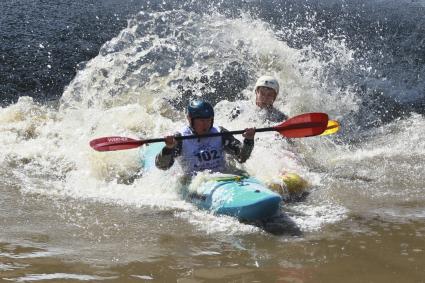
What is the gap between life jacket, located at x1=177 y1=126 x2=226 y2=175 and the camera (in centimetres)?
597

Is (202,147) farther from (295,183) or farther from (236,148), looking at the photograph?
(295,183)

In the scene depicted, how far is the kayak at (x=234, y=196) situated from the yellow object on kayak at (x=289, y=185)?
40cm

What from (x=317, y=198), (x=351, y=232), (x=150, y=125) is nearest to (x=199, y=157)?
(x=317, y=198)

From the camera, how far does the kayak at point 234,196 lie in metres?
4.84

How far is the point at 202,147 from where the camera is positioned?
600 cm

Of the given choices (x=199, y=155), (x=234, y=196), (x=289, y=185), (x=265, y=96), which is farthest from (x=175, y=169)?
(x=265, y=96)

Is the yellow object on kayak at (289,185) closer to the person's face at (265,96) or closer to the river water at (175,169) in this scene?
the river water at (175,169)

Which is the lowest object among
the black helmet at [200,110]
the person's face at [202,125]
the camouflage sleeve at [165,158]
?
the camouflage sleeve at [165,158]

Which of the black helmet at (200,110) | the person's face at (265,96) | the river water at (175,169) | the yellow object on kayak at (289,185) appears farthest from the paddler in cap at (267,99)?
the black helmet at (200,110)

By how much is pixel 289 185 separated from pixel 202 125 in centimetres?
123

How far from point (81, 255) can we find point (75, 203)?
165 cm

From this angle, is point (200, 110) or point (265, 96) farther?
point (265, 96)

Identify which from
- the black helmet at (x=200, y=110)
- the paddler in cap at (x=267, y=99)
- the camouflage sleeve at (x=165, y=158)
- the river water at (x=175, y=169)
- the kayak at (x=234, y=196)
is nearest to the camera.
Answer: the river water at (x=175, y=169)

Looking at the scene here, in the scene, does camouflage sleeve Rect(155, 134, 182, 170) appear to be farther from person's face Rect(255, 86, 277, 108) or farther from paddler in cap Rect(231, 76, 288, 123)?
person's face Rect(255, 86, 277, 108)
